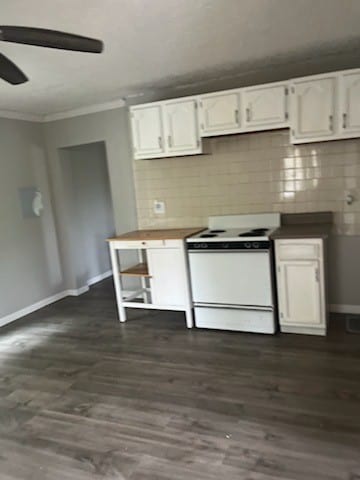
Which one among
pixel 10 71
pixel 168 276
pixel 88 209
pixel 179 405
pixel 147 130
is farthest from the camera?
pixel 88 209

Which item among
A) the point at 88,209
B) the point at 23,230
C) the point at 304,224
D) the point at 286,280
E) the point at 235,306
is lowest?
the point at 235,306

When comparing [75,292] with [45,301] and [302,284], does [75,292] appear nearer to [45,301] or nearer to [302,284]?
[45,301]

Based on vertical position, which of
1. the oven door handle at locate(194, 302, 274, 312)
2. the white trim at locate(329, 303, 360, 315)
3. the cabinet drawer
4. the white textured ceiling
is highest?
the white textured ceiling

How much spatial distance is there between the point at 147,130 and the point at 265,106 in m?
1.19

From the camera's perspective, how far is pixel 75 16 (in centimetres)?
217

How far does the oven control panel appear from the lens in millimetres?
3193

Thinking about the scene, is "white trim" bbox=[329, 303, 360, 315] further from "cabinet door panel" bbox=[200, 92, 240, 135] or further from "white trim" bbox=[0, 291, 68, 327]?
"white trim" bbox=[0, 291, 68, 327]

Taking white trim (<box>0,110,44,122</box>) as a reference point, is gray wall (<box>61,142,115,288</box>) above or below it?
below

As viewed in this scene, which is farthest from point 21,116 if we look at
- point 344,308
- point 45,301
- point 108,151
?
point 344,308

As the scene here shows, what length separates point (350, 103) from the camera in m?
Result: 3.04

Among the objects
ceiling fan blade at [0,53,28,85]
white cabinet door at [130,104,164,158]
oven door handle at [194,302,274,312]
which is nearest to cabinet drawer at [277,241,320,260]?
oven door handle at [194,302,274,312]

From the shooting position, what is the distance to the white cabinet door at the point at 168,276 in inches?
141

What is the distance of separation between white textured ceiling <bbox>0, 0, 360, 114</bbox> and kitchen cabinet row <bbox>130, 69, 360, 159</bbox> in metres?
0.25

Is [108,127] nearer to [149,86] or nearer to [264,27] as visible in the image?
[149,86]
